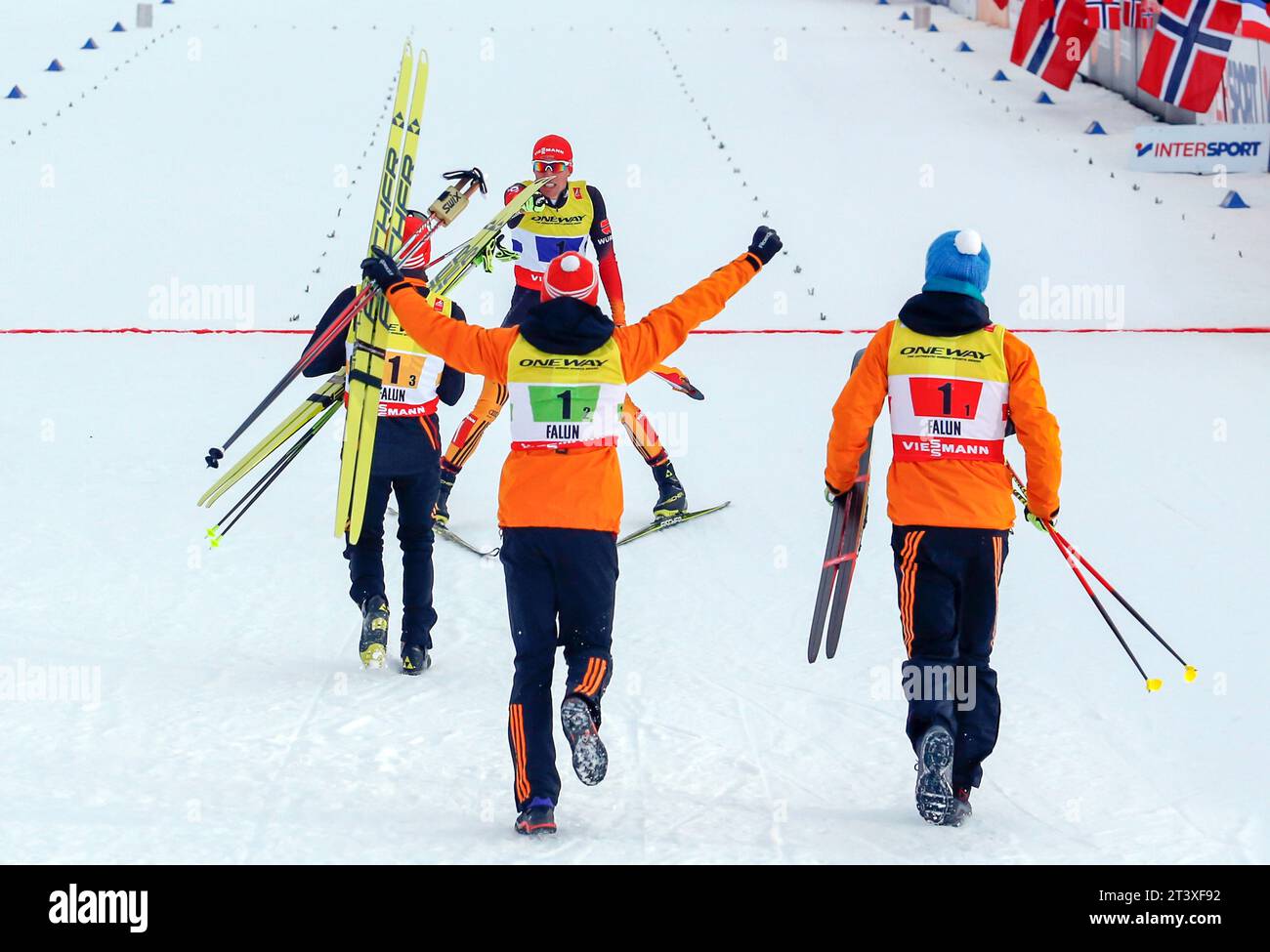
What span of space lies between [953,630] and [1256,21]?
10.7 meters

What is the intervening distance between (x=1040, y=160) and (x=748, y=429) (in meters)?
7.63

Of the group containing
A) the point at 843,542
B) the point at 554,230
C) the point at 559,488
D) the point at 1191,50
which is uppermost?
the point at 1191,50

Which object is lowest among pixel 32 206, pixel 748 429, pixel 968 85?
pixel 748 429

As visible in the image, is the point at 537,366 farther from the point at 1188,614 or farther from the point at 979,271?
the point at 1188,614

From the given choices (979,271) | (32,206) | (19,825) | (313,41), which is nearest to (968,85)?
(313,41)

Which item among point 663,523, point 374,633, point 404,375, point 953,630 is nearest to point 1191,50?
point 663,523

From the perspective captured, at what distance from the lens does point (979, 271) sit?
14.9 feet

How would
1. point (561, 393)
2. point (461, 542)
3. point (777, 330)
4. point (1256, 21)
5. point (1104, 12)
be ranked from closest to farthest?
1. point (561, 393)
2. point (461, 542)
3. point (777, 330)
4. point (1256, 21)
5. point (1104, 12)

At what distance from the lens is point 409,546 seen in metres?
5.83

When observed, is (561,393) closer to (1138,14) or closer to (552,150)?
(552,150)

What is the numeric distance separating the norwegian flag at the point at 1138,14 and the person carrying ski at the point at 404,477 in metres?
12.2

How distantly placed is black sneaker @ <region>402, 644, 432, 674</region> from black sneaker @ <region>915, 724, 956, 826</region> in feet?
6.65

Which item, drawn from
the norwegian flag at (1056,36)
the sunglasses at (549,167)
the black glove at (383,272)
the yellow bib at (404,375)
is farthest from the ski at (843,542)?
the norwegian flag at (1056,36)

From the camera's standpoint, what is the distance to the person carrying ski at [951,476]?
4441mm
